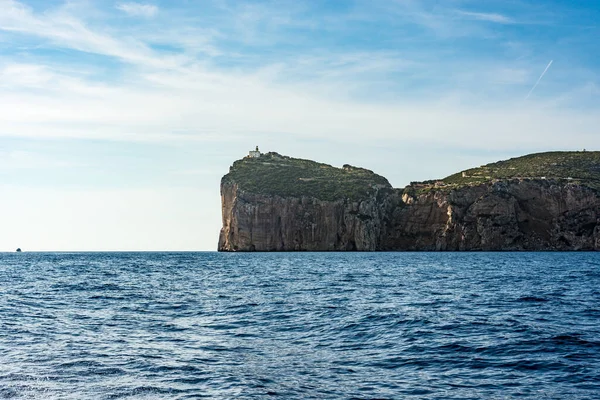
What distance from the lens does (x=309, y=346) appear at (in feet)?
78.8

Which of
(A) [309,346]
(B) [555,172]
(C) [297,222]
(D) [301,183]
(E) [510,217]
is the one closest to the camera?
(A) [309,346]

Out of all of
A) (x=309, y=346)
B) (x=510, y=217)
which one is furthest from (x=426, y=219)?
(x=309, y=346)

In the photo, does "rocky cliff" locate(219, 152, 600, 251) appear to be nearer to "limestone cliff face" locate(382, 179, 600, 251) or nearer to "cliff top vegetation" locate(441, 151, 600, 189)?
"limestone cliff face" locate(382, 179, 600, 251)

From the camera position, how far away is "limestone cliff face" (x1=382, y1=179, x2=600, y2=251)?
504 ft

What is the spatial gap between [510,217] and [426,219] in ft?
69.0

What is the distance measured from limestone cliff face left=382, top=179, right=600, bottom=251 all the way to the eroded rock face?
0.73ft

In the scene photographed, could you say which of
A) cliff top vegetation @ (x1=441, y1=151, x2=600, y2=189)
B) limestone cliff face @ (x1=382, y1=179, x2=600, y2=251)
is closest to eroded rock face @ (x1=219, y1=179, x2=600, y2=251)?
limestone cliff face @ (x1=382, y1=179, x2=600, y2=251)

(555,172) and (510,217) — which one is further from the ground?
(555,172)

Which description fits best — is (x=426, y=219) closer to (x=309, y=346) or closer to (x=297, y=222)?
(x=297, y=222)

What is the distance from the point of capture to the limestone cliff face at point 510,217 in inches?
6043

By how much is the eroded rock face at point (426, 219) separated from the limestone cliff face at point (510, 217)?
223mm

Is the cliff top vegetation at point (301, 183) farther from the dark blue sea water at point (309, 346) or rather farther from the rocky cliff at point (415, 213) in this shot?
the dark blue sea water at point (309, 346)

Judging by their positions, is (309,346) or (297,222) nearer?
(309,346)

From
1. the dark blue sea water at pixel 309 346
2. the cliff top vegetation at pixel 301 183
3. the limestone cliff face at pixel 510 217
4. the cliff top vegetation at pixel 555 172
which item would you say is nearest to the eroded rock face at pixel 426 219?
the limestone cliff face at pixel 510 217
